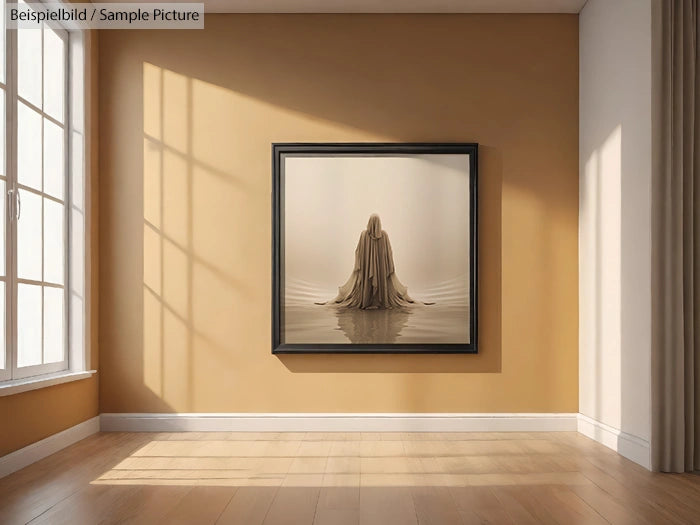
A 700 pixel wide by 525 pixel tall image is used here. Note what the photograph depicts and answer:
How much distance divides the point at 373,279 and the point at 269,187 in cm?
91

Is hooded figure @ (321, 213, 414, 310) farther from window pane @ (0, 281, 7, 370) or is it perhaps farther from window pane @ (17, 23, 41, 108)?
window pane @ (17, 23, 41, 108)

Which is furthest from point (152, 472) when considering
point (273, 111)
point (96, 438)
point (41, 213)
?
point (273, 111)

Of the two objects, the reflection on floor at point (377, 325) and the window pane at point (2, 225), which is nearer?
the window pane at point (2, 225)

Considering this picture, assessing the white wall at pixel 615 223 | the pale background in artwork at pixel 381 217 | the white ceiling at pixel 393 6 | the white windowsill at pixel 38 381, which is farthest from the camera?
the pale background in artwork at pixel 381 217

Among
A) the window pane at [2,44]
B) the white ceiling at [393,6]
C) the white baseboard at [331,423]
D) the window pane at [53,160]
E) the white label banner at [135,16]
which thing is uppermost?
the white ceiling at [393,6]

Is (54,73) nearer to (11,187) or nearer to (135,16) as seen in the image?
(135,16)

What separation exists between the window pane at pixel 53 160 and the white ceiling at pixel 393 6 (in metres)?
0.98

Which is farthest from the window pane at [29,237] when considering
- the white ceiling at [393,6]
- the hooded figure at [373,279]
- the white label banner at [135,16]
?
the hooded figure at [373,279]

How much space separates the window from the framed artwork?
1244 millimetres

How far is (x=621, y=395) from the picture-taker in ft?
13.5

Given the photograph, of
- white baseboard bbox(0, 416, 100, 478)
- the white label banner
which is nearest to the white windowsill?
white baseboard bbox(0, 416, 100, 478)

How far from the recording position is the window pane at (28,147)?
12.9 ft

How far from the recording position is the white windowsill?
11.7 ft

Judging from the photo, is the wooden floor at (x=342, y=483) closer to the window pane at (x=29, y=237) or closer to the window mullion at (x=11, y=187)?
the window mullion at (x=11, y=187)
